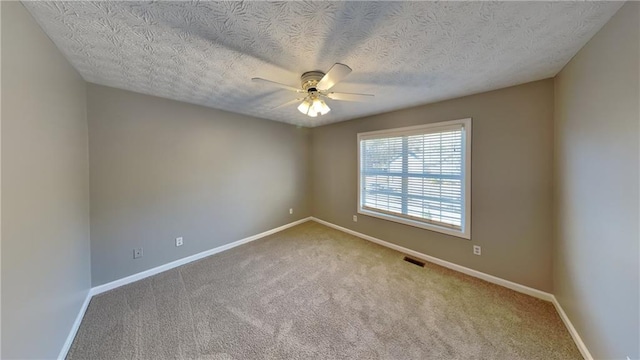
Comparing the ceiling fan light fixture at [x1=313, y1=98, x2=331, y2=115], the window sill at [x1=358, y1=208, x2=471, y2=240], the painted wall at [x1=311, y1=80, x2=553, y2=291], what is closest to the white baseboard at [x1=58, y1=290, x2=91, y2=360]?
the ceiling fan light fixture at [x1=313, y1=98, x2=331, y2=115]

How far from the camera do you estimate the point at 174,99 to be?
257cm

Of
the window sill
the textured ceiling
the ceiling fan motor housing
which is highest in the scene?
the textured ceiling

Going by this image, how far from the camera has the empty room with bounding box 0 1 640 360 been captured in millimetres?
1110

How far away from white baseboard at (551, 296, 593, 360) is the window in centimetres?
88

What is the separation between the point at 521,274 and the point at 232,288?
317 centimetres

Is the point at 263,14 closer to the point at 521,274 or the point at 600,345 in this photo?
the point at 600,345

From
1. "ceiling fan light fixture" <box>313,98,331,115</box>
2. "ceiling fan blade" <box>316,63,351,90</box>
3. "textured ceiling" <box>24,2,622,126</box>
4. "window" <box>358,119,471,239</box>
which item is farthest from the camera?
"window" <box>358,119,471,239</box>

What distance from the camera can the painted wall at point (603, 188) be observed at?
1.06 metres

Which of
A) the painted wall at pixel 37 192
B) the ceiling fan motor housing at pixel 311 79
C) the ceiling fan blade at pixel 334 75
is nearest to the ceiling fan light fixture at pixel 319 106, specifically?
the ceiling fan motor housing at pixel 311 79

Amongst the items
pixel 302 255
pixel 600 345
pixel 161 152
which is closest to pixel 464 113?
pixel 600 345

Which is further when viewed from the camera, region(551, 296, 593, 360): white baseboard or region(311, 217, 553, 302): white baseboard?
region(311, 217, 553, 302): white baseboard

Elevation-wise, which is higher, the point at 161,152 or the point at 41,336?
the point at 161,152

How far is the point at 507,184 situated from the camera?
219 centimetres

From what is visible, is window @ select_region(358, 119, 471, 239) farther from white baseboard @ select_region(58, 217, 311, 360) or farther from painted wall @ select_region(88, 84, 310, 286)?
white baseboard @ select_region(58, 217, 311, 360)
